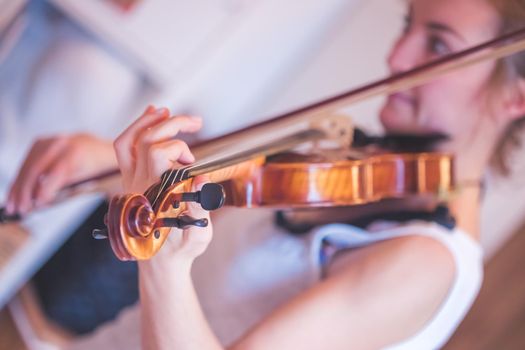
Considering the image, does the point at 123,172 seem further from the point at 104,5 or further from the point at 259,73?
the point at 259,73

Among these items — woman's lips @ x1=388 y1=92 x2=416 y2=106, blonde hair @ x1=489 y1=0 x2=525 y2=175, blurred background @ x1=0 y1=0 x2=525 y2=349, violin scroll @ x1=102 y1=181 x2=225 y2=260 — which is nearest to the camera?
violin scroll @ x1=102 y1=181 x2=225 y2=260

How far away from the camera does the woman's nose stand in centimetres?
72

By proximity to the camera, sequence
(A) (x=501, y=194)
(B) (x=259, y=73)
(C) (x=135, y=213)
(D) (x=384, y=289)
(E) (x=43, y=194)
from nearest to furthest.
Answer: (C) (x=135, y=213) < (D) (x=384, y=289) < (E) (x=43, y=194) < (A) (x=501, y=194) < (B) (x=259, y=73)

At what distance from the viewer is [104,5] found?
3.28 ft

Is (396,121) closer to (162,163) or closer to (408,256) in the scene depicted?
(408,256)

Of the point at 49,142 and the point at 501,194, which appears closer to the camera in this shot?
the point at 49,142

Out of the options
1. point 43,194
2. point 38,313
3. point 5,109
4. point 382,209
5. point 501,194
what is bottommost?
point 501,194

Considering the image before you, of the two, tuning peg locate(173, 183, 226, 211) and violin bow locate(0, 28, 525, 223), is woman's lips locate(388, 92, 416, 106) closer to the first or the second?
violin bow locate(0, 28, 525, 223)

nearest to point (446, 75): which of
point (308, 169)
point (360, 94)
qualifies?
point (360, 94)

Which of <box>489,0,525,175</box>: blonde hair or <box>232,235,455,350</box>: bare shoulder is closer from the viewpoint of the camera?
<box>232,235,455,350</box>: bare shoulder

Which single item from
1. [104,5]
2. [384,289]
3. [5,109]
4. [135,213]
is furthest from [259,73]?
[135,213]

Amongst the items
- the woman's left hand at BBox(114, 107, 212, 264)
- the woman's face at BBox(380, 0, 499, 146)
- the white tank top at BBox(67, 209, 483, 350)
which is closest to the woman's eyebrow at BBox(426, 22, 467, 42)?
the woman's face at BBox(380, 0, 499, 146)

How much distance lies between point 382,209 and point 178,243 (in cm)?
35

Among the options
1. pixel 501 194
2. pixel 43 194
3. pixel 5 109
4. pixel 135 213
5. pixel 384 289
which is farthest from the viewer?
pixel 501 194
